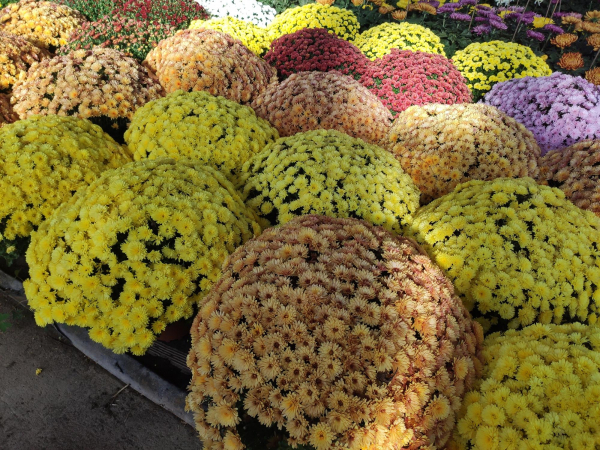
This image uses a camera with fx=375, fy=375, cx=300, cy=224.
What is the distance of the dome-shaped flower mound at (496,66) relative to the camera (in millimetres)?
4344

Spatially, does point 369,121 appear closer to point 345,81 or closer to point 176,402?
point 345,81

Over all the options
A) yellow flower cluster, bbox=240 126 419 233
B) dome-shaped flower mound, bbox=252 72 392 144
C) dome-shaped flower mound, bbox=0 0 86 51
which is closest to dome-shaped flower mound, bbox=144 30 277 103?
dome-shaped flower mound, bbox=252 72 392 144

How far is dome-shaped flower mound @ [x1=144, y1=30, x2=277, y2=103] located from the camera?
3348 mm

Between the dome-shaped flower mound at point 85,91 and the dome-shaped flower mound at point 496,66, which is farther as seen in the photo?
the dome-shaped flower mound at point 496,66

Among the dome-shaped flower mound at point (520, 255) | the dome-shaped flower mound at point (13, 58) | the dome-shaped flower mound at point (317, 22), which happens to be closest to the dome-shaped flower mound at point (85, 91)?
the dome-shaped flower mound at point (13, 58)

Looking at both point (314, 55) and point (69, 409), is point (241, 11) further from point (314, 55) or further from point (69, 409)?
point (69, 409)

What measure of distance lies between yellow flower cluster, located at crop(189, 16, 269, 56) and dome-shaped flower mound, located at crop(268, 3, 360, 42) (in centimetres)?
24

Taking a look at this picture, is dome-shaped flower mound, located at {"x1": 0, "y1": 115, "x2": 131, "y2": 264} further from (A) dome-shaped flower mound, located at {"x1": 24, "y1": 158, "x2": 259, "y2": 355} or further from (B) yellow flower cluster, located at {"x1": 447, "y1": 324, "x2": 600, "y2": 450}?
(B) yellow flower cluster, located at {"x1": 447, "y1": 324, "x2": 600, "y2": 450}

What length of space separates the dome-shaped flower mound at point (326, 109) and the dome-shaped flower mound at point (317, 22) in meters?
2.53

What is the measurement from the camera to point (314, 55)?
420 centimetres

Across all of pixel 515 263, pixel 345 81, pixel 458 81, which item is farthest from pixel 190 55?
pixel 515 263

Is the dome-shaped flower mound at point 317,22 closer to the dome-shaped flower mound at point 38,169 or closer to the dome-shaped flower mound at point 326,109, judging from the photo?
the dome-shaped flower mound at point 326,109

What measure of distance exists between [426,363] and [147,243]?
4.09 feet

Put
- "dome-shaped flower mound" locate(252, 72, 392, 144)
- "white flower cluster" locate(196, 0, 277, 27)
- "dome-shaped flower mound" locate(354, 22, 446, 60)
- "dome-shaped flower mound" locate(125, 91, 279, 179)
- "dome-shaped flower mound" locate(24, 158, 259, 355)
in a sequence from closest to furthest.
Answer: "dome-shaped flower mound" locate(24, 158, 259, 355) → "dome-shaped flower mound" locate(125, 91, 279, 179) → "dome-shaped flower mound" locate(252, 72, 392, 144) → "dome-shaped flower mound" locate(354, 22, 446, 60) → "white flower cluster" locate(196, 0, 277, 27)
